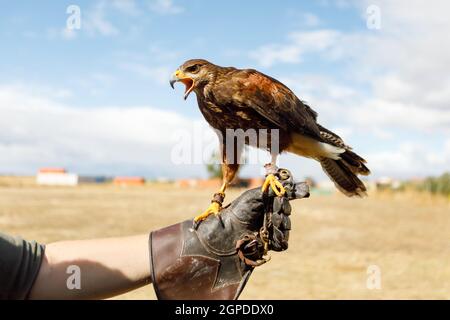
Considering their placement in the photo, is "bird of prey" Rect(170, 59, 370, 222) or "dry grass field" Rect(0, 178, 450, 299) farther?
"dry grass field" Rect(0, 178, 450, 299)

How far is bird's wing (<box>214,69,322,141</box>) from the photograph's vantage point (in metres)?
3.69

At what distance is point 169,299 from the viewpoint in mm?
3041

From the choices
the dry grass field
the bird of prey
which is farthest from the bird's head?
the dry grass field

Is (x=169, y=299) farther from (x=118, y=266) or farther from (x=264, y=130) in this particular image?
(x=264, y=130)

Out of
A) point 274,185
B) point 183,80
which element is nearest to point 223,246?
point 274,185

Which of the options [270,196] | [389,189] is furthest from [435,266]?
[389,189]

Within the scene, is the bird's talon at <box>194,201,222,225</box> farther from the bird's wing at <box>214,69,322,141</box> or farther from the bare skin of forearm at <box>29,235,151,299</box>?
the bird's wing at <box>214,69,322,141</box>

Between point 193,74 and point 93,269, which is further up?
point 193,74

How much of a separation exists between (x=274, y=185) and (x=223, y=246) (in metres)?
0.49

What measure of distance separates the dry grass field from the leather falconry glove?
6.10 m

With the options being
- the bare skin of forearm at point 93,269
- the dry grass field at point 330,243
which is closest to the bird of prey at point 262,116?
the bare skin of forearm at point 93,269

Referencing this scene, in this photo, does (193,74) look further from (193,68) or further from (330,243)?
(330,243)

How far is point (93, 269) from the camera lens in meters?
3.19
